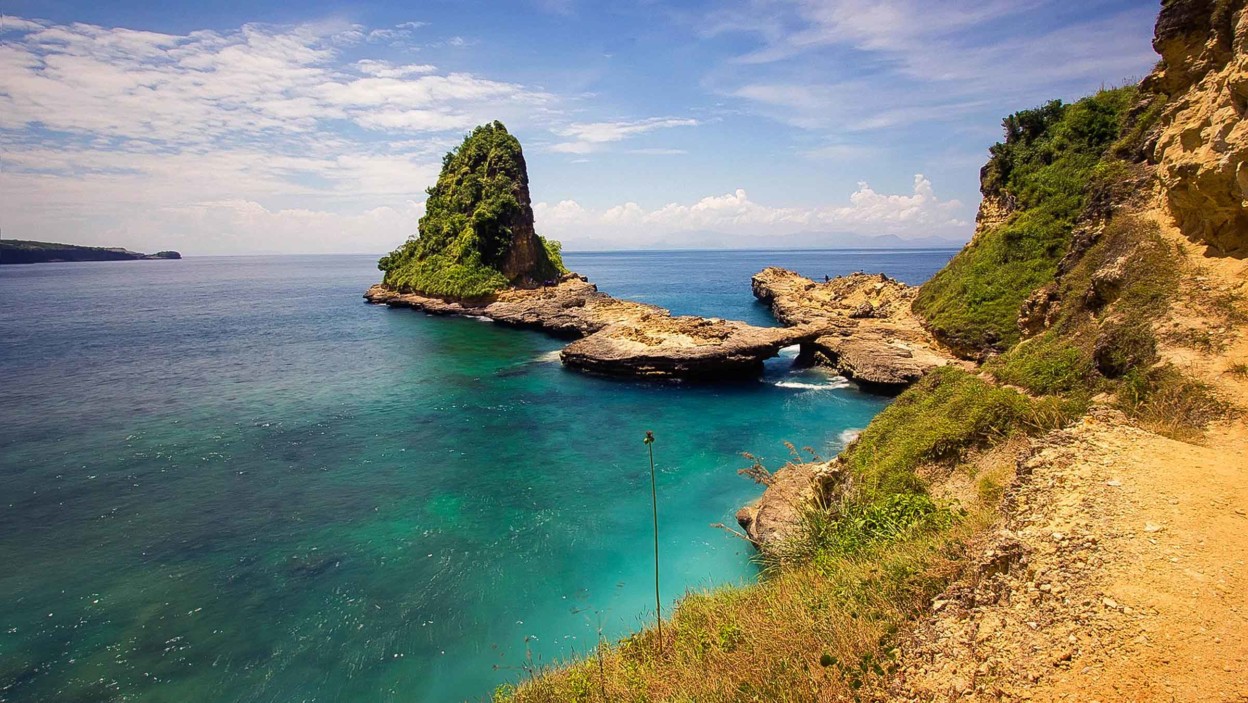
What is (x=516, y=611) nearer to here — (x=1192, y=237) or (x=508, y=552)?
(x=508, y=552)

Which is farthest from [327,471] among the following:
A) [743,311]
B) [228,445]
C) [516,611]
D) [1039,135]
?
[743,311]

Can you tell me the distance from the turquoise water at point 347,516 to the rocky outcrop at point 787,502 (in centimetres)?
119

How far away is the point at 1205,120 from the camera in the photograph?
13391 mm

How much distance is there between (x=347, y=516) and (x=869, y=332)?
3170 cm

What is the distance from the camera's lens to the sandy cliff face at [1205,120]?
11750 mm

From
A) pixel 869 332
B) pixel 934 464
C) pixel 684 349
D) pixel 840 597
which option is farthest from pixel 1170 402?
pixel 869 332

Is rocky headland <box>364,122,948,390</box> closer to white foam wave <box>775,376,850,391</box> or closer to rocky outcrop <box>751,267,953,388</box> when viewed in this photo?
rocky outcrop <box>751,267,953,388</box>

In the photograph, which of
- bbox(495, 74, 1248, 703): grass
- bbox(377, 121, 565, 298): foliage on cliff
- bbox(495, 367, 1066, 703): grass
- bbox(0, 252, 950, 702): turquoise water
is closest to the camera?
bbox(495, 367, 1066, 703): grass

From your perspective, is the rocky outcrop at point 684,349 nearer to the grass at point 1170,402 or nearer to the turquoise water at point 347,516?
the turquoise water at point 347,516

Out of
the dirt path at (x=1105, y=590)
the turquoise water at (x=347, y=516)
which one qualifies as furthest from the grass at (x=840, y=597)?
the turquoise water at (x=347, y=516)

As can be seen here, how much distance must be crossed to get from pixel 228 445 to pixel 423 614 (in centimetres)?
1594

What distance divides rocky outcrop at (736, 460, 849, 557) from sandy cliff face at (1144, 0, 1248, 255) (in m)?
10.3

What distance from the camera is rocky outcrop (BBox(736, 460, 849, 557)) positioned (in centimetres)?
1328

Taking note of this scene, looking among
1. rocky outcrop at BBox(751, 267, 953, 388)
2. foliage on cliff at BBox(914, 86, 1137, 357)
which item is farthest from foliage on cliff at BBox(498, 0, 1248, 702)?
rocky outcrop at BBox(751, 267, 953, 388)
